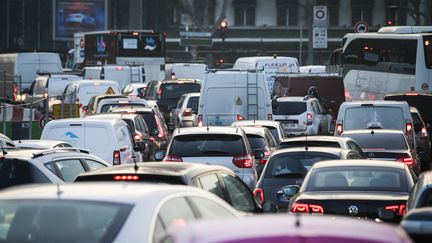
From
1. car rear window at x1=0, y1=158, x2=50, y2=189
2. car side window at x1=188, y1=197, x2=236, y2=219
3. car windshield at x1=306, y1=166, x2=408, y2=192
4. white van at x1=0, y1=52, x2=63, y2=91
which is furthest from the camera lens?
white van at x1=0, y1=52, x2=63, y2=91

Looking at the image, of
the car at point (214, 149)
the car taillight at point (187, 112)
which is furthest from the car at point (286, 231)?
the car taillight at point (187, 112)

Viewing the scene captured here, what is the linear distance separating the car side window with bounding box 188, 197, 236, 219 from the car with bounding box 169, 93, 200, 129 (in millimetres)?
30306

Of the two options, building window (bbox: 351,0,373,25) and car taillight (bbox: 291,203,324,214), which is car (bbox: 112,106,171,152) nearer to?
car taillight (bbox: 291,203,324,214)

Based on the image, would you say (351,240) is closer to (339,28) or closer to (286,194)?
(286,194)

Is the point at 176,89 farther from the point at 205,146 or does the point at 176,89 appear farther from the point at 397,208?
the point at 397,208

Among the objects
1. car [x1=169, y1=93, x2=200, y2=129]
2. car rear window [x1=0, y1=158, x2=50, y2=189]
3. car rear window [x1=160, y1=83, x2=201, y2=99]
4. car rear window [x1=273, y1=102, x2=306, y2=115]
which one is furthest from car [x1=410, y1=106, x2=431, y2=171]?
car rear window [x1=0, y1=158, x2=50, y2=189]

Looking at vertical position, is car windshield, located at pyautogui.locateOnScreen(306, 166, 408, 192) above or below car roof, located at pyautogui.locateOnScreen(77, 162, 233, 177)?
below

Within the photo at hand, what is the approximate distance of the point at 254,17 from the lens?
98.2 metres

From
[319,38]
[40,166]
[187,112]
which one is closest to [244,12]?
[319,38]

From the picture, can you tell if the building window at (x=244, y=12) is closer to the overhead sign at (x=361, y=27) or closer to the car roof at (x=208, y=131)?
the overhead sign at (x=361, y=27)

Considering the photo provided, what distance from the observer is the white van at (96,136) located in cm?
2248


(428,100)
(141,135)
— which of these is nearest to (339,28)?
(428,100)

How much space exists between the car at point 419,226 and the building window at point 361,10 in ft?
296

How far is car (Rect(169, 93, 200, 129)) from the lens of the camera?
130 feet
